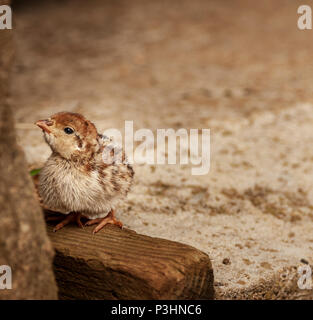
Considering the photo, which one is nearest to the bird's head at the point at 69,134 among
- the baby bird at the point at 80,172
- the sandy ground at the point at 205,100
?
the baby bird at the point at 80,172

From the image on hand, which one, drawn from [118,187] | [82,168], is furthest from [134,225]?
[82,168]

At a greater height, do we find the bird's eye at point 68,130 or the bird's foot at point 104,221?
the bird's eye at point 68,130

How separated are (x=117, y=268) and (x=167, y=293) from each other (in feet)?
0.89

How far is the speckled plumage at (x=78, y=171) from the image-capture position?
2.62 m

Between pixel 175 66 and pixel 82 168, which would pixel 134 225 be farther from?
pixel 175 66

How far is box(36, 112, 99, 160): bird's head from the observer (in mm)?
Answer: 2592

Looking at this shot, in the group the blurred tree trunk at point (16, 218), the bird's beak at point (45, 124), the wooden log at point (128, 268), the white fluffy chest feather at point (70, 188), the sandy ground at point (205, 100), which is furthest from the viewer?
the sandy ground at point (205, 100)

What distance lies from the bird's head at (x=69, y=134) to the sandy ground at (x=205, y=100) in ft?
2.62

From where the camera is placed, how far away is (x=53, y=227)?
2814 mm

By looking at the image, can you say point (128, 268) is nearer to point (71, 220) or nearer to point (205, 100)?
point (71, 220)

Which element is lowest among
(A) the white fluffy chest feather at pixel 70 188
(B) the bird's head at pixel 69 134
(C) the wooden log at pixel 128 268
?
(C) the wooden log at pixel 128 268

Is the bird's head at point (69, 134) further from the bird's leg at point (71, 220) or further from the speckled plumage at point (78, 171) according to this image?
the bird's leg at point (71, 220)

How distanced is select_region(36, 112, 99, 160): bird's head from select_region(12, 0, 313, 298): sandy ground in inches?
31.4
